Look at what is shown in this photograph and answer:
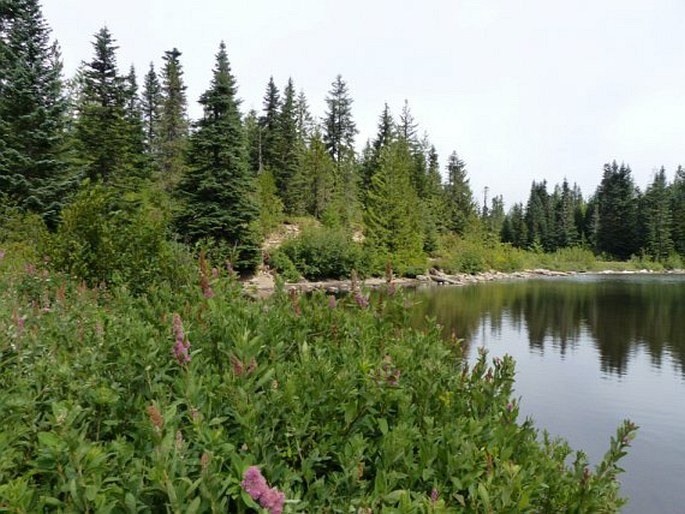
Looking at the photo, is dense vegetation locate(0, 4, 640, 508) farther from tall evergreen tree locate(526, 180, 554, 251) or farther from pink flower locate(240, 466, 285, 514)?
tall evergreen tree locate(526, 180, 554, 251)

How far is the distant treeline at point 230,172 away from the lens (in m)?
23.3

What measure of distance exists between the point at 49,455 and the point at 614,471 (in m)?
3.38

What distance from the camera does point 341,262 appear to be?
→ 36.9 metres

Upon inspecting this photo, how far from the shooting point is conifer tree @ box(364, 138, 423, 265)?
1752 inches

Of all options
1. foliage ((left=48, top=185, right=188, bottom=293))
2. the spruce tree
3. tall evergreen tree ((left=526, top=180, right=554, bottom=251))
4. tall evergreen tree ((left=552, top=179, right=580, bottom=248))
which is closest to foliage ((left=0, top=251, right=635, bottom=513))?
foliage ((left=48, top=185, right=188, bottom=293))

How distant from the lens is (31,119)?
74.6ft

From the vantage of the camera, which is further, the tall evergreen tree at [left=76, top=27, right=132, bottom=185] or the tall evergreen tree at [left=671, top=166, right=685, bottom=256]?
the tall evergreen tree at [left=671, top=166, right=685, bottom=256]

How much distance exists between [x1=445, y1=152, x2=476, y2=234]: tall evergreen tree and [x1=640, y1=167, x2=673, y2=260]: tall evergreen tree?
29.2 metres

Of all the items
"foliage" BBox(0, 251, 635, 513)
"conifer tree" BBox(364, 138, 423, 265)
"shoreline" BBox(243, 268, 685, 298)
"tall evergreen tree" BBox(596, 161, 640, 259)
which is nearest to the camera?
"foliage" BBox(0, 251, 635, 513)

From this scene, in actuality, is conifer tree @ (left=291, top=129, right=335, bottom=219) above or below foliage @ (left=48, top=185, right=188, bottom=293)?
above

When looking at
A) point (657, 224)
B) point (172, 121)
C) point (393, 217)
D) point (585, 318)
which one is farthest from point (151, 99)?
point (657, 224)

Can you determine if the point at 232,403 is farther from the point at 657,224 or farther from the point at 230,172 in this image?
the point at 657,224

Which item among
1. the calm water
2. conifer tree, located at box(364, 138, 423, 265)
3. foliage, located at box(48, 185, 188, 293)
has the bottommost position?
the calm water

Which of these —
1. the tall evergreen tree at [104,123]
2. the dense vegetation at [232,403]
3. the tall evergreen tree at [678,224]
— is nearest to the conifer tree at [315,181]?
the tall evergreen tree at [104,123]
